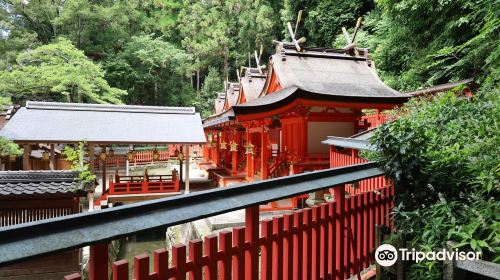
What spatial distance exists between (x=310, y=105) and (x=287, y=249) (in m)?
7.54

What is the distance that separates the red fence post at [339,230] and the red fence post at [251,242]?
Answer: 0.92 metres

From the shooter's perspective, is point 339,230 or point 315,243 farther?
point 339,230

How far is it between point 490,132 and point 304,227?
7.73 feet

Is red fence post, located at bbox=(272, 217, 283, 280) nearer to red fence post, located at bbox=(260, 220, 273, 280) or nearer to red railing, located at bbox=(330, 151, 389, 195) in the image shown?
red fence post, located at bbox=(260, 220, 273, 280)

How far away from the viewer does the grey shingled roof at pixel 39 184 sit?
7094 mm

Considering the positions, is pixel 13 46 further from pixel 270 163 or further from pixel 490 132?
pixel 490 132

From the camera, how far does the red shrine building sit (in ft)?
30.2

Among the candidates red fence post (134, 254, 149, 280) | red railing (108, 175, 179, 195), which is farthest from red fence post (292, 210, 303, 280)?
red railing (108, 175, 179, 195)

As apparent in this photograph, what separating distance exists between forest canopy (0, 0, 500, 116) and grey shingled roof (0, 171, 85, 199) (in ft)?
28.0

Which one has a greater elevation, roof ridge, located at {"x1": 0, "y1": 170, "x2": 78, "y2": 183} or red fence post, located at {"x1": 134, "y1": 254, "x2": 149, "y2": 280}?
red fence post, located at {"x1": 134, "y1": 254, "x2": 149, "y2": 280}

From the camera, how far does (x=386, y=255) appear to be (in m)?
2.66

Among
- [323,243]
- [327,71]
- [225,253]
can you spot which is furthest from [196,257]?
[327,71]

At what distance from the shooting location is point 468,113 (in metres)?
3.86

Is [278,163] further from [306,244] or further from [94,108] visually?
[94,108]
